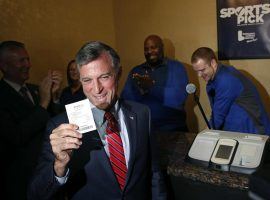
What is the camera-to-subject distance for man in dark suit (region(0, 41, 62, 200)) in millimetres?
1789

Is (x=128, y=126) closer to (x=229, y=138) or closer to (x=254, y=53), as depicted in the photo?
(x=229, y=138)

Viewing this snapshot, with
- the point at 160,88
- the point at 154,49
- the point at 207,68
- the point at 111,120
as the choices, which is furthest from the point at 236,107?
the point at 111,120

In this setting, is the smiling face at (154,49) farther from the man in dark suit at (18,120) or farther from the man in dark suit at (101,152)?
the man in dark suit at (101,152)

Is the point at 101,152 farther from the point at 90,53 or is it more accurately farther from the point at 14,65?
the point at 14,65

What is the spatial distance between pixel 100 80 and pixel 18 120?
34.2 inches

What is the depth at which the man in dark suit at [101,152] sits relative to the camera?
1207 millimetres

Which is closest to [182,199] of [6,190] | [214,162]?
[214,162]

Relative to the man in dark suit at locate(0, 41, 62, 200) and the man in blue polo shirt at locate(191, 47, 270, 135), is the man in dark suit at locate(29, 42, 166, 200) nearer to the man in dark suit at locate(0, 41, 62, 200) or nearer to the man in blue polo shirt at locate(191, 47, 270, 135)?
the man in dark suit at locate(0, 41, 62, 200)

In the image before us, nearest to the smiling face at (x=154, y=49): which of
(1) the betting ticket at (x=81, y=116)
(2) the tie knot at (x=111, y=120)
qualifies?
(2) the tie knot at (x=111, y=120)

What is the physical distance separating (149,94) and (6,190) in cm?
159

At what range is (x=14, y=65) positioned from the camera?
6.57ft

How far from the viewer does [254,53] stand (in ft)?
10.7

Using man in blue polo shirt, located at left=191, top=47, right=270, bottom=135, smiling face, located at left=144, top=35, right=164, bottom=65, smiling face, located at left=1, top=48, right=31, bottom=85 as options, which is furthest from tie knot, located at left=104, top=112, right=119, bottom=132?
smiling face, located at left=144, top=35, right=164, bottom=65

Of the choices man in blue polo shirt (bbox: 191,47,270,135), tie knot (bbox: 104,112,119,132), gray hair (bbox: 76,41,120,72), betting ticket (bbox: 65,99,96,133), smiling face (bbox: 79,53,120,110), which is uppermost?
gray hair (bbox: 76,41,120,72)
